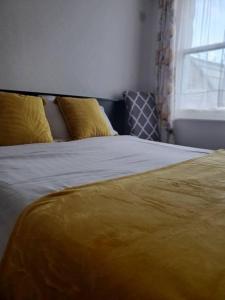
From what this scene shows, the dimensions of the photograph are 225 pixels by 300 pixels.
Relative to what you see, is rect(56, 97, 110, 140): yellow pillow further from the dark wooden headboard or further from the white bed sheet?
the dark wooden headboard

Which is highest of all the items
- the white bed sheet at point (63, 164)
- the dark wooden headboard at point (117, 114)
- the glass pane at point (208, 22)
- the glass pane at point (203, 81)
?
the glass pane at point (208, 22)

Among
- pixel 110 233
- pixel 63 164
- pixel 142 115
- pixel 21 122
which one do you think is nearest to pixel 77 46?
pixel 142 115

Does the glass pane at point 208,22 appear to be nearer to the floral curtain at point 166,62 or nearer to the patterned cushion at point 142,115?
the floral curtain at point 166,62

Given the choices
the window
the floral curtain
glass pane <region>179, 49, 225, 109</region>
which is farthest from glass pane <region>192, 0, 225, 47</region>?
the floral curtain

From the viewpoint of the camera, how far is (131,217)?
689mm

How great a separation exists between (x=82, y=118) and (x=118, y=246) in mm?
1601

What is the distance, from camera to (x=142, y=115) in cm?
287

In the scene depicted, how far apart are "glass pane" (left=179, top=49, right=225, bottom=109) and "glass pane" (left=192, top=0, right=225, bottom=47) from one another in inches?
4.9

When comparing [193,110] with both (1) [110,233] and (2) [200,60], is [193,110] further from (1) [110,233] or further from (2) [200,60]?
(1) [110,233]

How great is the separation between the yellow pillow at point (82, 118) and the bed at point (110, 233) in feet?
2.83

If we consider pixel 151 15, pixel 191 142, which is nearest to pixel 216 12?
pixel 151 15

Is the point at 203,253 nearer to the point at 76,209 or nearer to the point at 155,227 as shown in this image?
the point at 155,227

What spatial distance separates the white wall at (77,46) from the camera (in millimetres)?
2154

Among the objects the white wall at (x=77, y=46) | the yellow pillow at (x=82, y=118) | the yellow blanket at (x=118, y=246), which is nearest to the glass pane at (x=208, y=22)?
the white wall at (x=77, y=46)
